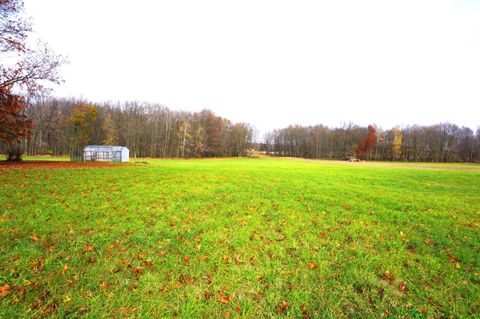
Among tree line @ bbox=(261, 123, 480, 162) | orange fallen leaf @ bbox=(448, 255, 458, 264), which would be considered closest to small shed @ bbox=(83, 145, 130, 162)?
orange fallen leaf @ bbox=(448, 255, 458, 264)

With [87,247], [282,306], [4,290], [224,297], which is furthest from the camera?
[87,247]

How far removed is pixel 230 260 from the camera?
4797 mm

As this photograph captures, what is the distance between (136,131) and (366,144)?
93.3 metres

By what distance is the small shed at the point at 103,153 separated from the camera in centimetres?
3912

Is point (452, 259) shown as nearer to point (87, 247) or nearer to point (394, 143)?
point (87, 247)

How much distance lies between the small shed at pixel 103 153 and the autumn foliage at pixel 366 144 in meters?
91.6

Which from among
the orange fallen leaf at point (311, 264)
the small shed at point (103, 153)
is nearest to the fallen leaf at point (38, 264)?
the orange fallen leaf at point (311, 264)

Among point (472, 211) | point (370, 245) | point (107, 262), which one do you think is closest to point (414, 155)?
point (472, 211)

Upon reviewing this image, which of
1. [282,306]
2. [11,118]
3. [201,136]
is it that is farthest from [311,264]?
[201,136]

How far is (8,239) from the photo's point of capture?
5121 mm

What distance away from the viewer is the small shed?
1540 inches

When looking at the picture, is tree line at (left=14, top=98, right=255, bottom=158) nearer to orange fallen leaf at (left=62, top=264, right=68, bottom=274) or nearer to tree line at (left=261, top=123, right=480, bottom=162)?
tree line at (left=261, top=123, right=480, bottom=162)

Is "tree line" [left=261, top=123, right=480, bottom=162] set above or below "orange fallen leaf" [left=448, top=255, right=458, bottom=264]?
above

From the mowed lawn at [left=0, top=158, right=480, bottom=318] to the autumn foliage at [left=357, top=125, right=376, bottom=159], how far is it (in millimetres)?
93272
